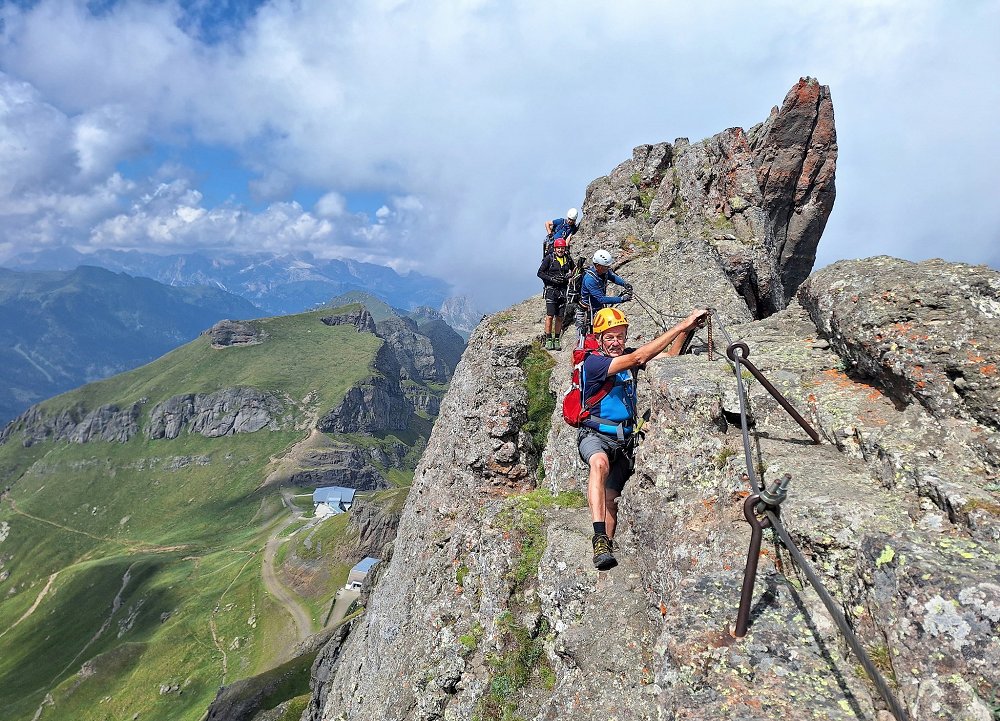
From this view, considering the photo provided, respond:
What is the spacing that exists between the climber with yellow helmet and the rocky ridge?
515mm

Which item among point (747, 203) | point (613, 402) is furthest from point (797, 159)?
point (613, 402)

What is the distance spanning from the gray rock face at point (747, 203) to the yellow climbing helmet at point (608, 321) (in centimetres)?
1661

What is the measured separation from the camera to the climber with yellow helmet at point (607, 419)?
12.4m

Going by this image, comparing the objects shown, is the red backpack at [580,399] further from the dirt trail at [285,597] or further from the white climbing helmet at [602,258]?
the dirt trail at [285,597]

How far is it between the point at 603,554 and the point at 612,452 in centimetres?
250

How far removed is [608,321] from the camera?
505 inches

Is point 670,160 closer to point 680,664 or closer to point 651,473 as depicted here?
point 651,473

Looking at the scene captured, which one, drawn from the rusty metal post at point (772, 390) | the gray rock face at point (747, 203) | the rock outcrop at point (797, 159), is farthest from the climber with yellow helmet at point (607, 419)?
the rock outcrop at point (797, 159)

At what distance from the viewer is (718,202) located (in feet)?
103

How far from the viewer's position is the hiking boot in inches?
488

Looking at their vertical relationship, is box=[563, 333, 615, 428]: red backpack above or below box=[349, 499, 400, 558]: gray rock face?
above

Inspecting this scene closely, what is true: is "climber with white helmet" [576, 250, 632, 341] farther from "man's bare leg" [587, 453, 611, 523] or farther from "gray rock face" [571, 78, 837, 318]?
"man's bare leg" [587, 453, 611, 523]

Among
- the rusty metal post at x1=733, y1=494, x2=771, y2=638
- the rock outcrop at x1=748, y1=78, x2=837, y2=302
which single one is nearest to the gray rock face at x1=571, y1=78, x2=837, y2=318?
the rock outcrop at x1=748, y1=78, x2=837, y2=302

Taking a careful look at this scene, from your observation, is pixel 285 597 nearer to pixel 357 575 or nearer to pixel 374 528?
pixel 357 575
